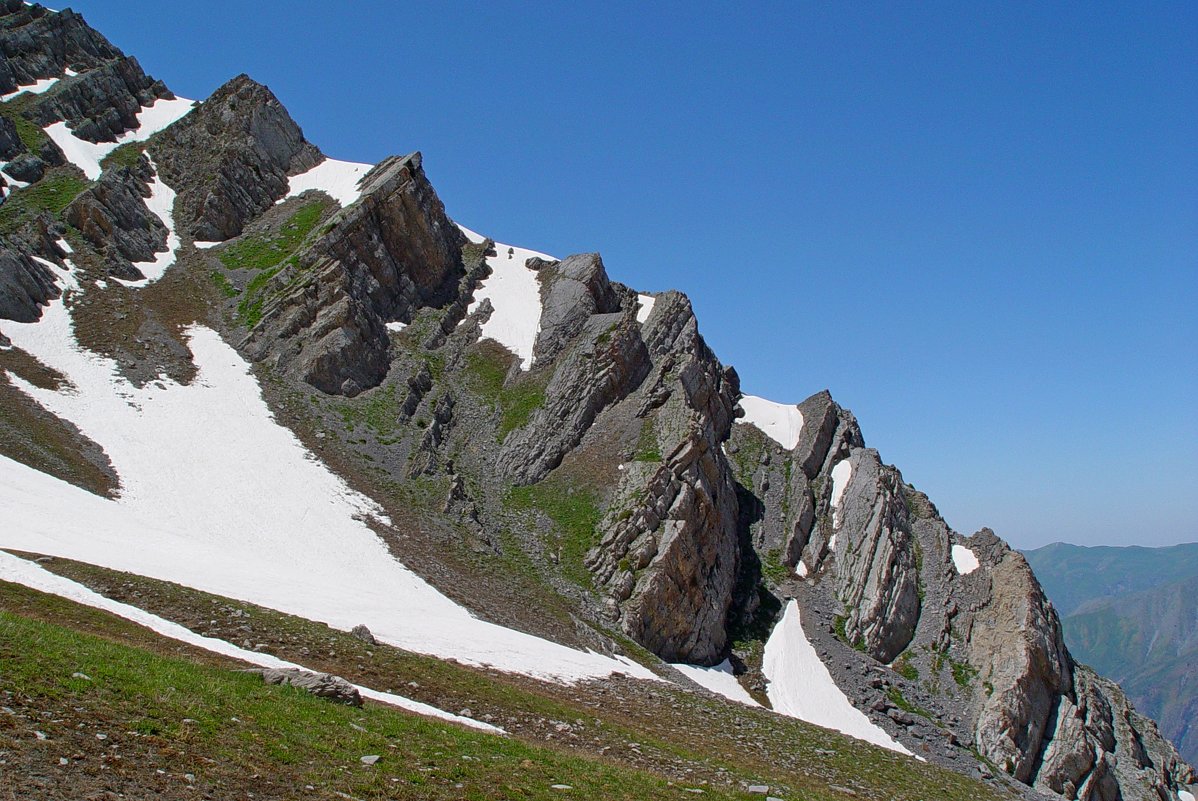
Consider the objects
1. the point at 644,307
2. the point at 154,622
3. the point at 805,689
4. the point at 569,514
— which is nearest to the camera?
the point at 154,622

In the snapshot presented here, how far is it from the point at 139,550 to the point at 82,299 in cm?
3665

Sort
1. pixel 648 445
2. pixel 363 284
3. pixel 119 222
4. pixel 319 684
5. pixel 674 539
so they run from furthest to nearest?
pixel 363 284 → pixel 119 222 → pixel 648 445 → pixel 674 539 → pixel 319 684

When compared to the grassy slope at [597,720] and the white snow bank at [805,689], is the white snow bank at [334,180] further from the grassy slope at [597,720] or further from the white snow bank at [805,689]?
the grassy slope at [597,720]

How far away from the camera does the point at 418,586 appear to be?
3822 cm

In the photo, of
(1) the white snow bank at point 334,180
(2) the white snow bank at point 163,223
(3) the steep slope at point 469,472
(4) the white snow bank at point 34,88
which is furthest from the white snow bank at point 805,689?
(4) the white snow bank at point 34,88

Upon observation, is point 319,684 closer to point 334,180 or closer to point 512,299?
point 512,299

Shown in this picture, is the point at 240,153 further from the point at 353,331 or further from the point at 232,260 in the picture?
the point at 353,331

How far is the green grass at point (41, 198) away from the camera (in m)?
61.5

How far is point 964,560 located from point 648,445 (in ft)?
95.6

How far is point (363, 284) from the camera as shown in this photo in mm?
67562

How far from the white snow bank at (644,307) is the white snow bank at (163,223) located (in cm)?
4562

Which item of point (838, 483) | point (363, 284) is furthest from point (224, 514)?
point (838, 483)

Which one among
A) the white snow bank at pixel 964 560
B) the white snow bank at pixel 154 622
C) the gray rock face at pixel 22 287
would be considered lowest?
the white snow bank at pixel 154 622

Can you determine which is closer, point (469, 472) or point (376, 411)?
point (469, 472)
